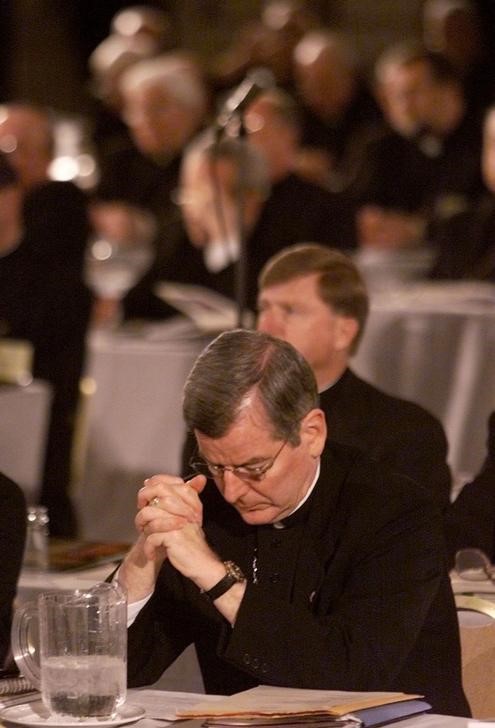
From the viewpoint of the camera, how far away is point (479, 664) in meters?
3.23

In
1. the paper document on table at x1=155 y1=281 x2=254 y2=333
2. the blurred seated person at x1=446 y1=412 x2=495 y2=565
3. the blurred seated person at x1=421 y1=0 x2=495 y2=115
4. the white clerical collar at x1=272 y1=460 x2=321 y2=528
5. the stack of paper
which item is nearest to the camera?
the stack of paper

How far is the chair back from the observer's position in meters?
3.22

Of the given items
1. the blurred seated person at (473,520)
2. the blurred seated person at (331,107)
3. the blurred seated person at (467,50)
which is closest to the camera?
the blurred seated person at (473,520)

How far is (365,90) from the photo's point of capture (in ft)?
35.6

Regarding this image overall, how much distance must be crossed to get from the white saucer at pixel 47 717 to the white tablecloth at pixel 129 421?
4.16m

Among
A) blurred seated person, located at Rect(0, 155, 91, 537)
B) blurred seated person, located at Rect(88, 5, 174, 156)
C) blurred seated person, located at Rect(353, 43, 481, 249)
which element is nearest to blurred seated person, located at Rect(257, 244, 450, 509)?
blurred seated person, located at Rect(0, 155, 91, 537)

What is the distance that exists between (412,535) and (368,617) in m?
0.18

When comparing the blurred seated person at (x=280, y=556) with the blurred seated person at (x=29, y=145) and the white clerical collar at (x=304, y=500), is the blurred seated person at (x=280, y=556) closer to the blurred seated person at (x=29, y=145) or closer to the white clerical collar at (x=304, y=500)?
the white clerical collar at (x=304, y=500)

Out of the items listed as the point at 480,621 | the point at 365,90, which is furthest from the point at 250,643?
the point at 365,90

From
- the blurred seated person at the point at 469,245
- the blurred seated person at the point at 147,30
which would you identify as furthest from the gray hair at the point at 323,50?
the blurred seated person at the point at 469,245

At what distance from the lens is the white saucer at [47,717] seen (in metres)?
2.57

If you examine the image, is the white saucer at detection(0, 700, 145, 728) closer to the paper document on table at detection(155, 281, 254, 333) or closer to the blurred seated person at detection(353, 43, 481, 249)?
the paper document on table at detection(155, 281, 254, 333)

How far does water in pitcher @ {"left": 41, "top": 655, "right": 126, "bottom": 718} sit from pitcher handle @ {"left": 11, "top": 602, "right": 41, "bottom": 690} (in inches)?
5.6

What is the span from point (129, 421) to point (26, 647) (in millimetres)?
4355
